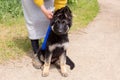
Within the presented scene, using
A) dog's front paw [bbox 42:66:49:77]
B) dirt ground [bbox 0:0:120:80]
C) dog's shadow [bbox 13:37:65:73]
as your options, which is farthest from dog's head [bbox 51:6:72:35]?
dog's shadow [bbox 13:37:65:73]

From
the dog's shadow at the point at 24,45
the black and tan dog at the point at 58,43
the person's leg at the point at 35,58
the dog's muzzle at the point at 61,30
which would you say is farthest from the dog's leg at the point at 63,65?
the dog's shadow at the point at 24,45

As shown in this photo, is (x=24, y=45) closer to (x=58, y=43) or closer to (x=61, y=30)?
(x=58, y=43)

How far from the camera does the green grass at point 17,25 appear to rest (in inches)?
242

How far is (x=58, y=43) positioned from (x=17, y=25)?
8.68 ft

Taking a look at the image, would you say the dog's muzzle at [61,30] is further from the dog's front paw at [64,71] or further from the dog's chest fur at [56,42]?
the dog's front paw at [64,71]

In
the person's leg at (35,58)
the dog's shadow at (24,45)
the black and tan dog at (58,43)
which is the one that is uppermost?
the black and tan dog at (58,43)

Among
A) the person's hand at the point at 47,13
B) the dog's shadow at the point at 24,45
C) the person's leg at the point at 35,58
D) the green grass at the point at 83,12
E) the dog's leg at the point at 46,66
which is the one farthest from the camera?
the green grass at the point at 83,12

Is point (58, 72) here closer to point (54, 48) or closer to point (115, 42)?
point (54, 48)

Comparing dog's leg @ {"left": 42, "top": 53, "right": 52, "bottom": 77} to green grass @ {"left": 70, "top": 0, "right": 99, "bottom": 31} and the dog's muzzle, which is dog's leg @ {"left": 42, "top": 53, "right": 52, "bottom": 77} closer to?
the dog's muzzle

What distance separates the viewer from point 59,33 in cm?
475

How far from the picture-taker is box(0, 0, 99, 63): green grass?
616cm

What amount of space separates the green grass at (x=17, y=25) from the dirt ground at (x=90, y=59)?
242 mm

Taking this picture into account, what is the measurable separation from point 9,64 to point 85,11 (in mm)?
3870

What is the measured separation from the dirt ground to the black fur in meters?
0.28
